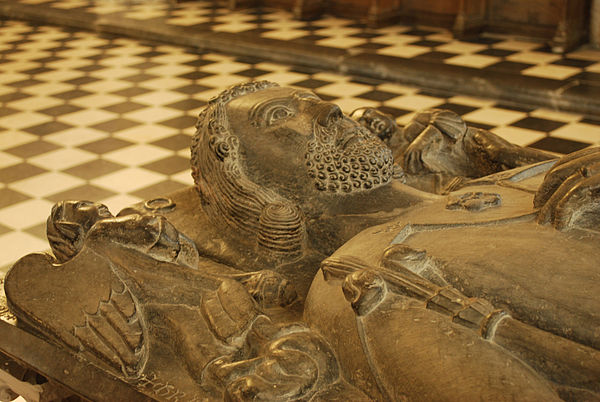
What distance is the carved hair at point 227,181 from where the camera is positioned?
2.16m

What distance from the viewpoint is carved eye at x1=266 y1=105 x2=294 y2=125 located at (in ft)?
7.30

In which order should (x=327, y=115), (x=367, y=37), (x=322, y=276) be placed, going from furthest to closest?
(x=367, y=37) < (x=327, y=115) < (x=322, y=276)

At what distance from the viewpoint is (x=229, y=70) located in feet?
22.4

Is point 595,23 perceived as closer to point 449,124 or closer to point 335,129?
point 449,124

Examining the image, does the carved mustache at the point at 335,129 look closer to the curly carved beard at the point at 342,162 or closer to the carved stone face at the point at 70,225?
the curly carved beard at the point at 342,162

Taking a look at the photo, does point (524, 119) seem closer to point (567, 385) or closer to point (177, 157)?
point (177, 157)

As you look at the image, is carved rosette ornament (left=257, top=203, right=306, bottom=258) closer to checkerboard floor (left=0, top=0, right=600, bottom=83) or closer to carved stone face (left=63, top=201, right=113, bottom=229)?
carved stone face (left=63, top=201, right=113, bottom=229)

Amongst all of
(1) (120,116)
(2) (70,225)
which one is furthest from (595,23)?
(2) (70,225)

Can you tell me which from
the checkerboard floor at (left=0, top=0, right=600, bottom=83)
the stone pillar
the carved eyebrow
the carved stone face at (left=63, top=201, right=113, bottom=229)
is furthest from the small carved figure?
the stone pillar

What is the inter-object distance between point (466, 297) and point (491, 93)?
4385 mm

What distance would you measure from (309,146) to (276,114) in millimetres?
147

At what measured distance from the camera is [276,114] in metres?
2.23

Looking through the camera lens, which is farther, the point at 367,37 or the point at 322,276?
→ the point at 367,37

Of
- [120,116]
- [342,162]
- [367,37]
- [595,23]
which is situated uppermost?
[342,162]
